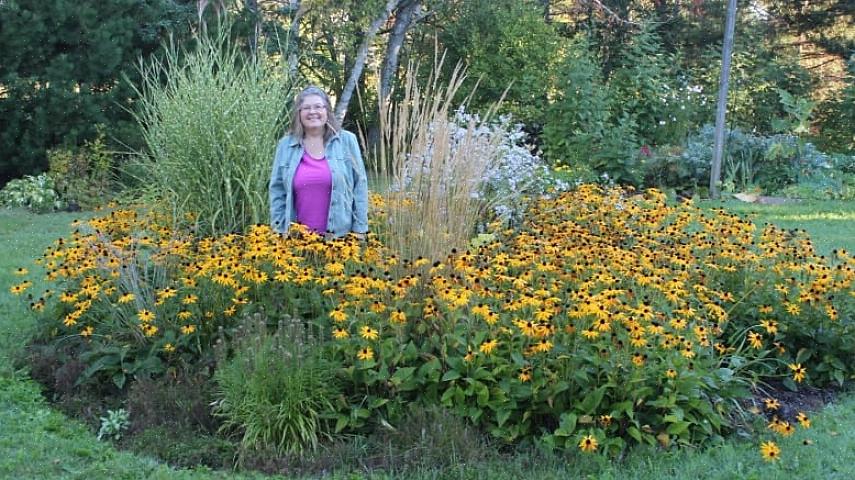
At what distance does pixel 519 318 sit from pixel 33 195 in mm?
7500

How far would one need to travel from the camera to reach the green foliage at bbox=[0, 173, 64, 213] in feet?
30.9

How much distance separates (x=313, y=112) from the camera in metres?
4.75

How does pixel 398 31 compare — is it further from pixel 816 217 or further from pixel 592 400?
pixel 592 400

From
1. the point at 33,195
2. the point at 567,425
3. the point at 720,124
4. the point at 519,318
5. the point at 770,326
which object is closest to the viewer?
the point at 567,425

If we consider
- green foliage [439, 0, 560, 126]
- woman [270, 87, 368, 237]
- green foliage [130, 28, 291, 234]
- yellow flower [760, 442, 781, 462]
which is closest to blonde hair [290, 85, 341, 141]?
woman [270, 87, 368, 237]

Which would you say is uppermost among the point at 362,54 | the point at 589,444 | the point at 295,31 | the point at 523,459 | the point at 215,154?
the point at 295,31

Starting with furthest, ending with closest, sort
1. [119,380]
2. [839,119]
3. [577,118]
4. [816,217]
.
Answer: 1. [839,119]
2. [577,118]
3. [816,217]
4. [119,380]

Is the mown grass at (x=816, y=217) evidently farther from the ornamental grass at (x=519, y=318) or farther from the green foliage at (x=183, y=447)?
the green foliage at (x=183, y=447)

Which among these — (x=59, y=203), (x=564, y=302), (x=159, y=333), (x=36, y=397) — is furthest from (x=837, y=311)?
(x=59, y=203)

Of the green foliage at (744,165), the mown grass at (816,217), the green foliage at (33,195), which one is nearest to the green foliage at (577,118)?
the green foliage at (744,165)

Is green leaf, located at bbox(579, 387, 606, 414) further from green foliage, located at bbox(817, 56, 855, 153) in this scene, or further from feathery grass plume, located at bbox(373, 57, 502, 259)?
green foliage, located at bbox(817, 56, 855, 153)

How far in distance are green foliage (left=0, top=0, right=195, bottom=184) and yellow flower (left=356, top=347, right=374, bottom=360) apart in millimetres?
7118

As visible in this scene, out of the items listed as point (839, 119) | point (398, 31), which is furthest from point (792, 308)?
point (839, 119)

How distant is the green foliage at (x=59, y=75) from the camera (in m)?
9.71
